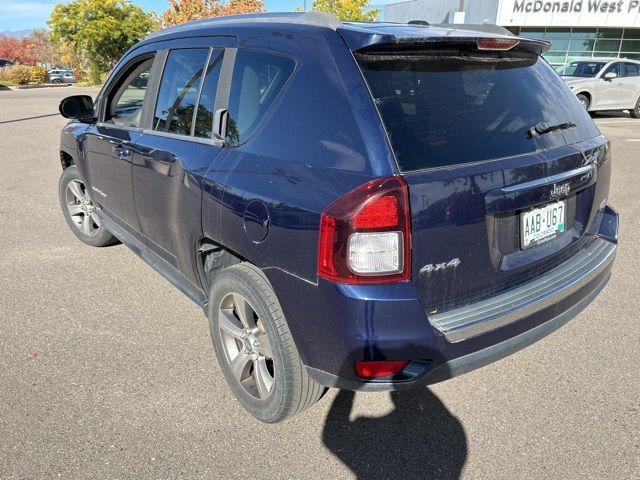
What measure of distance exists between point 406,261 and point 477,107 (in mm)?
821

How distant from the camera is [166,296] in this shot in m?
3.87

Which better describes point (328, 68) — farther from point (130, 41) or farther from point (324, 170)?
point (130, 41)

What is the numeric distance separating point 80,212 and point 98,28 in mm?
30812

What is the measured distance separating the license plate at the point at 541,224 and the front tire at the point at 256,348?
113cm

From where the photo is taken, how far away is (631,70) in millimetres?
14695

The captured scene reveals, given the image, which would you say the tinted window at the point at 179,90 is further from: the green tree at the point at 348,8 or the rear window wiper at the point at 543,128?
the green tree at the point at 348,8

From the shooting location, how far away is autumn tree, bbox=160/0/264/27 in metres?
38.2

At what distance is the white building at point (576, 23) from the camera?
26875 mm

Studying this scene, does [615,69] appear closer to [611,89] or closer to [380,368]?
[611,89]

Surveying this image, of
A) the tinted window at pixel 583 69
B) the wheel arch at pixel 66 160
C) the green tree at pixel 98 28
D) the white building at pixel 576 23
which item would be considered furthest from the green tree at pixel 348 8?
the wheel arch at pixel 66 160

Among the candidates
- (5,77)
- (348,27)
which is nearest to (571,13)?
(348,27)

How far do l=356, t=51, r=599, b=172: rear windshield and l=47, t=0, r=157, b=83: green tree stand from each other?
3371 cm

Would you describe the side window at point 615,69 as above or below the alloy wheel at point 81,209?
above

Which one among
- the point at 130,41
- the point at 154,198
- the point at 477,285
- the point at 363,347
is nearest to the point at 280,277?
the point at 363,347
